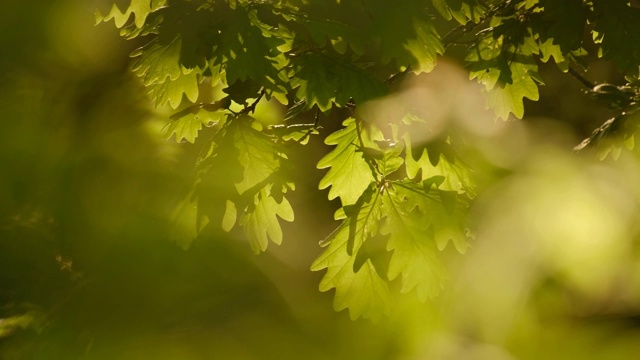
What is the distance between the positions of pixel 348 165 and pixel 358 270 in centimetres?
35

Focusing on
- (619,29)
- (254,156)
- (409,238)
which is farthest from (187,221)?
(619,29)

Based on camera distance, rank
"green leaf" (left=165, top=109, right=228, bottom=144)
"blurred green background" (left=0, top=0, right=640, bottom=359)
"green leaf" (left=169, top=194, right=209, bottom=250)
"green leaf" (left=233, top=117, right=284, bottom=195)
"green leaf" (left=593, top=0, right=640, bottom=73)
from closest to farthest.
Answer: "blurred green background" (left=0, top=0, right=640, bottom=359)
"green leaf" (left=169, top=194, right=209, bottom=250)
"green leaf" (left=593, top=0, right=640, bottom=73)
"green leaf" (left=233, top=117, right=284, bottom=195)
"green leaf" (left=165, top=109, right=228, bottom=144)

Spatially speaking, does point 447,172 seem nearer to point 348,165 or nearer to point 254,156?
point 348,165

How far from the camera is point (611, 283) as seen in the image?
124 centimetres

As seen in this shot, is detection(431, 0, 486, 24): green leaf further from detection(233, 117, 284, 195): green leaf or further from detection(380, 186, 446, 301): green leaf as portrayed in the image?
detection(233, 117, 284, 195): green leaf

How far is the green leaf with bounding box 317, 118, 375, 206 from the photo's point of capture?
1.97 m

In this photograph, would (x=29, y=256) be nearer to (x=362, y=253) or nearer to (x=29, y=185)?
(x=29, y=185)

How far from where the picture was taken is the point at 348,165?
6.52 feet

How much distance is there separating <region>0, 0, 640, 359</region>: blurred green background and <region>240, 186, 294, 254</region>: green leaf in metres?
0.16

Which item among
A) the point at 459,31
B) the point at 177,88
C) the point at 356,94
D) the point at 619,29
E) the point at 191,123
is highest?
the point at 177,88

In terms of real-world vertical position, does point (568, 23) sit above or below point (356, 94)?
below

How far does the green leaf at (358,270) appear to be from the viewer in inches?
73.0

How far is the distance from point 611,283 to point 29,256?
1208 millimetres

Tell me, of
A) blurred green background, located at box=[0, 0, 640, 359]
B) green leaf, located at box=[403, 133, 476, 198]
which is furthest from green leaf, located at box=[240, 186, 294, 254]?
green leaf, located at box=[403, 133, 476, 198]
